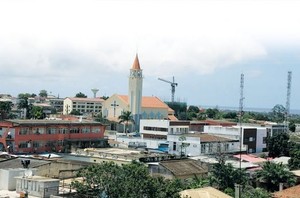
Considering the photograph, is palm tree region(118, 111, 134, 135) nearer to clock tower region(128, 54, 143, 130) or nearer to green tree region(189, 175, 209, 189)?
clock tower region(128, 54, 143, 130)

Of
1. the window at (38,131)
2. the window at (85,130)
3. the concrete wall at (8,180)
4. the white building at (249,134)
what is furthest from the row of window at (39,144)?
the concrete wall at (8,180)

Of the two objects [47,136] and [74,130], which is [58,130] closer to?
[47,136]

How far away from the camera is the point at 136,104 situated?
96.6 m

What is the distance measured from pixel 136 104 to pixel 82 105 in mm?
49649

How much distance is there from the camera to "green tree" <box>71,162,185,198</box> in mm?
22312

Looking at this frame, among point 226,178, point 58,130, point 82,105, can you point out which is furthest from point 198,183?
point 82,105

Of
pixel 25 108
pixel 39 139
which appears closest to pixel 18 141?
pixel 39 139

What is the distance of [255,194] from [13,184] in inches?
566

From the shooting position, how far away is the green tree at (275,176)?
3700 centimetres

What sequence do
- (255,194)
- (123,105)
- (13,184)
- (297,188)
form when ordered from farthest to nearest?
1. (123,105)
2. (297,188)
3. (255,194)
4. (13,184)

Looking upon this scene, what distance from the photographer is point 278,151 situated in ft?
211

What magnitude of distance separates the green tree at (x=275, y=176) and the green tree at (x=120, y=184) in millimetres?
15258

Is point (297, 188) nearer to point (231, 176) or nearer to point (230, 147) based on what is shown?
point (231, 176)

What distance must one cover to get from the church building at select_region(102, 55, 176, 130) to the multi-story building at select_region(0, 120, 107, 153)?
3464 cm
